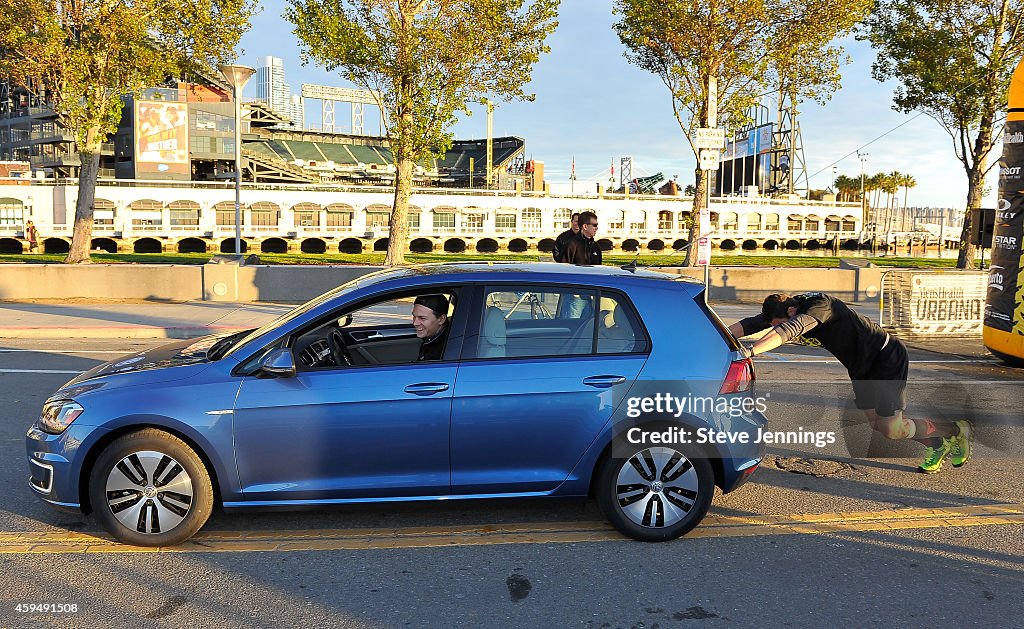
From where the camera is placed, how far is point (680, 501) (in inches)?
183

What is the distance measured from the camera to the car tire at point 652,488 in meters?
4.59

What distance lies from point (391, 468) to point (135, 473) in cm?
138

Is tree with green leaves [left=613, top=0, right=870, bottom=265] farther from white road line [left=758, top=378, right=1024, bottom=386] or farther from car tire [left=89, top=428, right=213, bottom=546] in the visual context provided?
car tire [left=89, top=428, right=213, bottom=546]

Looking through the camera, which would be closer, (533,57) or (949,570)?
(949,570)

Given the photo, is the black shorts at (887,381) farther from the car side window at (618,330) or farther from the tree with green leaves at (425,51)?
the tree with green leaves at (425,51)

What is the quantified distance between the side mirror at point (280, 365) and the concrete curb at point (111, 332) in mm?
9074

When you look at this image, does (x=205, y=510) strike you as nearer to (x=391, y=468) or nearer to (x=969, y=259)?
(x=391, y=468)

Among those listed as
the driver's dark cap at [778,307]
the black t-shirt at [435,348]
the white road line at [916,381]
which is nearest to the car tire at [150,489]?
the black t-shirt at [435,348]

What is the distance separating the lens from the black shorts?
5.83 m

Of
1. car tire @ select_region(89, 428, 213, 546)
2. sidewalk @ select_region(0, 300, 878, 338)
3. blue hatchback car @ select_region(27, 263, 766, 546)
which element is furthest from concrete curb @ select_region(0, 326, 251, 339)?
car tire @ select_region(89, 428, 213, 546)

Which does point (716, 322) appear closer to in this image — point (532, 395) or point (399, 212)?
point (532, 395)

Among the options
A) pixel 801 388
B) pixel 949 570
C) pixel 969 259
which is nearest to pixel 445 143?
pixel 801 388

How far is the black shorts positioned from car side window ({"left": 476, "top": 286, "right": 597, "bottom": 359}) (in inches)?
97.9

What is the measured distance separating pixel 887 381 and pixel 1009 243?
18.1ft
